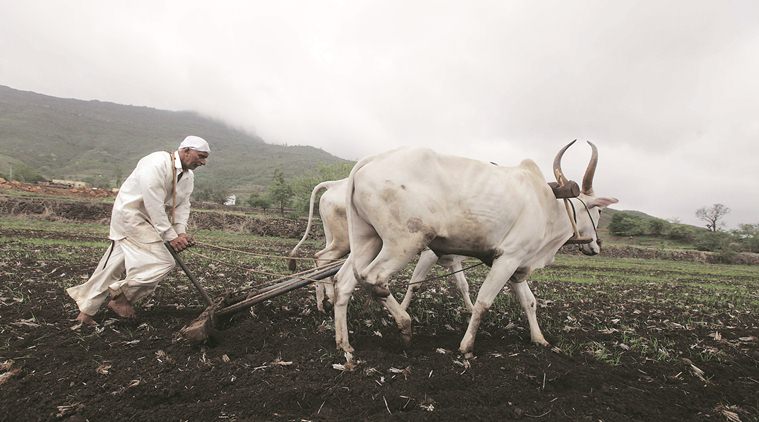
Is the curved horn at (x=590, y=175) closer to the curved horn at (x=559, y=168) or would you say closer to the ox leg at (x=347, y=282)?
the curved horn at (x=559, y=168)

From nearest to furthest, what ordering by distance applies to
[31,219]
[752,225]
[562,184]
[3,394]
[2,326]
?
1. [3,394]
2. [2,326]
3. [562,184]
4. [31,219]
5. [752,225]

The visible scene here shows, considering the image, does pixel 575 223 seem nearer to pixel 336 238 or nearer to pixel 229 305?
pixel 336 238

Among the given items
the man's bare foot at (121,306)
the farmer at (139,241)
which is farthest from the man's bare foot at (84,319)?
the man's bare foot at (121,306)

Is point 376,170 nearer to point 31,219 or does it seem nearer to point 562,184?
point 562,184

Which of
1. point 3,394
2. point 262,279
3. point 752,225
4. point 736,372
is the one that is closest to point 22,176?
point 262,279

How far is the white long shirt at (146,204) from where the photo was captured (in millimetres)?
5523

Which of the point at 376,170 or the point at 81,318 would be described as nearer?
the point at 376,170

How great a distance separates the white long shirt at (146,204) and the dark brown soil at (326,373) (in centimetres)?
123

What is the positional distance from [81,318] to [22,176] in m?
73.2

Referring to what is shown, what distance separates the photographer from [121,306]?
18.2ft

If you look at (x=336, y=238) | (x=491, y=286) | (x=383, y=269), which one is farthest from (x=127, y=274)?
(x=491, y=286)

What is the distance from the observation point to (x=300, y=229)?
35.2m

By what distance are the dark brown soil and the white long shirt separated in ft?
4.03

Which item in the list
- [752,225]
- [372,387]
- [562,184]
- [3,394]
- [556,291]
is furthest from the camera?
[752,225]
